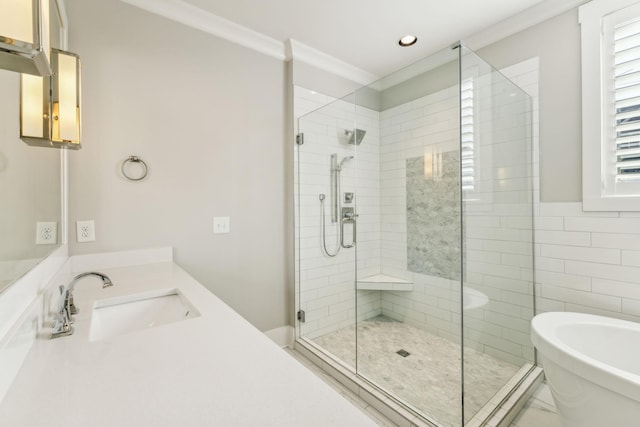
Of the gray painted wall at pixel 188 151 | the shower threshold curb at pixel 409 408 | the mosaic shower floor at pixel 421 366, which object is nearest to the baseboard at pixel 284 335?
the gray painted wall at pixel 188 151

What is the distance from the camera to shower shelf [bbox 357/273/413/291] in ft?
7.97

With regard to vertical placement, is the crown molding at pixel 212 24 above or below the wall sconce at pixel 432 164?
above

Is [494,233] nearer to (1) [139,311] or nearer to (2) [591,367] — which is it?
(2) [591,367]

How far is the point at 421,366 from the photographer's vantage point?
202 centimetres

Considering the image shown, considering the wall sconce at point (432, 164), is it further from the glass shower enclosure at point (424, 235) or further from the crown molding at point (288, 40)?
the crown molding at point (288, 40)

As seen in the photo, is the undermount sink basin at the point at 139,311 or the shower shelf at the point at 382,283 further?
the shower shelf at the point at 382,283

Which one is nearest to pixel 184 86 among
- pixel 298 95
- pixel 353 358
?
pixel 298 95

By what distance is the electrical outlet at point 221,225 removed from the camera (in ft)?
6.93

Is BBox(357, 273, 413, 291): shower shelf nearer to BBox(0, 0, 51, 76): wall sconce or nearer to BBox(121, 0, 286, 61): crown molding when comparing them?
Answer: BBox(121, 0, 286, 61): crown molding

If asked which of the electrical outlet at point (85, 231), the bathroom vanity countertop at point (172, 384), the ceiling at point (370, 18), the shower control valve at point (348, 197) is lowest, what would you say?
the bathroom vanity countertop at point (172, 384)

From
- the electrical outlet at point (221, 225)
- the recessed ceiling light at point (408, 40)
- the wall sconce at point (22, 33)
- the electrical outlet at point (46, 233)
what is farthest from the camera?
the recessed ceiling light at point (408, 40)

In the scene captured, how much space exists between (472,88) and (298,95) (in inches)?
55.0

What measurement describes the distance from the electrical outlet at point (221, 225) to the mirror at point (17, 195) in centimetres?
101

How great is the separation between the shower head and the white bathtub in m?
1.76
